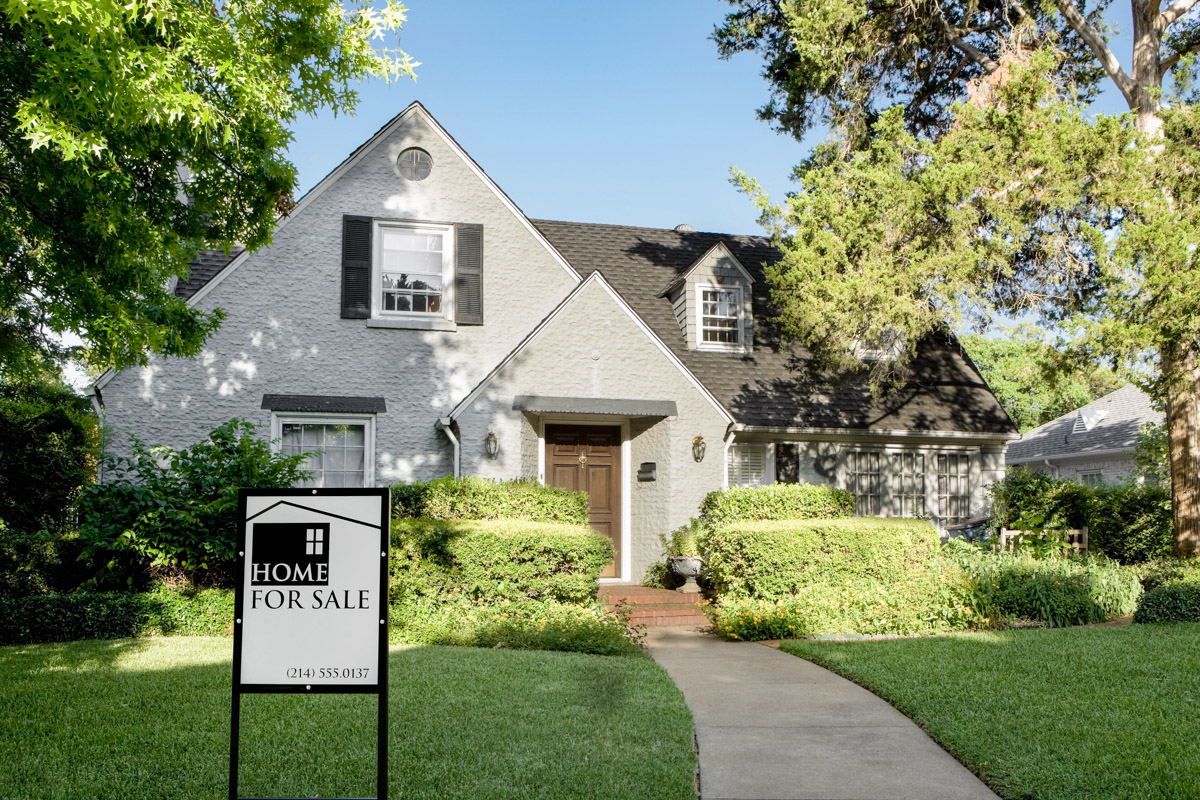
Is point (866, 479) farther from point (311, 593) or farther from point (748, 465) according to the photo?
point (311, 593)

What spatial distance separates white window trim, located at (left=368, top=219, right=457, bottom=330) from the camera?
1396 cm

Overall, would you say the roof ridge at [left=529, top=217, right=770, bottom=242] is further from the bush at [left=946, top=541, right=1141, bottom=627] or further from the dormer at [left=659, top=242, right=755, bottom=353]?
the bush at [left=946, top=541, right=1141, bottom=627]

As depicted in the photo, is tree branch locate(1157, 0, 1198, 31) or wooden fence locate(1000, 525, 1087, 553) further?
wooden fence locate(1000, 525, 1087, 553)

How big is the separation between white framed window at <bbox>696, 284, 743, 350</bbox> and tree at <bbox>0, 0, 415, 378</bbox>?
8.65 metres

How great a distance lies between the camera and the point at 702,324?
16.2 meters

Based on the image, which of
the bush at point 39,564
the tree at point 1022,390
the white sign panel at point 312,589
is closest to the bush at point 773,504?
the bush at point 39,564

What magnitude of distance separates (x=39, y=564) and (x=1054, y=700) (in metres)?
9.84

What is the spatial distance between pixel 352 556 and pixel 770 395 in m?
12.1

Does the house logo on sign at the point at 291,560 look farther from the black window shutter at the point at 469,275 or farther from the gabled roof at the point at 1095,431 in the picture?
the gabled roof at the point at 1095,431

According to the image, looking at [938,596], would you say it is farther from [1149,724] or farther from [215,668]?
[215,668]

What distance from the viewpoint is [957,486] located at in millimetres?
16469

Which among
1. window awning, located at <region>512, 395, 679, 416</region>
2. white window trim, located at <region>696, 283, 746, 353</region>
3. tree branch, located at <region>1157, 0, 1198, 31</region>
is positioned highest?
tree branch, located at <region>1157, 0, 1198, 31</region>

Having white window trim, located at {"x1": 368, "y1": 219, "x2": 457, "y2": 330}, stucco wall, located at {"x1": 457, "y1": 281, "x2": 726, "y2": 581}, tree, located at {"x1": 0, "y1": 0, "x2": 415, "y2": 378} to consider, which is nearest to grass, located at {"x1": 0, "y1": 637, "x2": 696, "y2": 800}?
tree, located at {"x1": 0, "y1": 0, "x2": 415, "y2": 378}

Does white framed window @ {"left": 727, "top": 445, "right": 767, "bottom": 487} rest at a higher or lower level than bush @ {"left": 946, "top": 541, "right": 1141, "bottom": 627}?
higher
